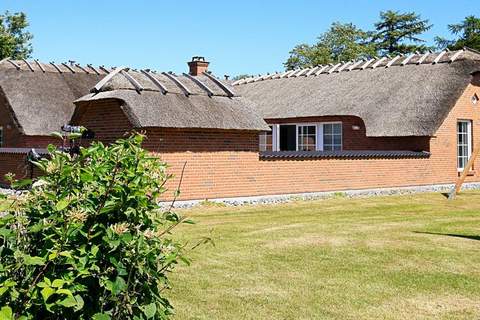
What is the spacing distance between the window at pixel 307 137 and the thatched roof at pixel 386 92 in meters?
0.86

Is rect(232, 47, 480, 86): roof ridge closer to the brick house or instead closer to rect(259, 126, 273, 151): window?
the brick house

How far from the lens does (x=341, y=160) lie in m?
19.0

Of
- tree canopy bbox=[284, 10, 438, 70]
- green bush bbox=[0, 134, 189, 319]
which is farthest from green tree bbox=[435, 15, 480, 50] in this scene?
green bush bbox=[0, 134, 189, 319]

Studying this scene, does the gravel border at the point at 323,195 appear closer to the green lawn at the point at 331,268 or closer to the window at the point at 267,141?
the green lawn at the point at 331,268

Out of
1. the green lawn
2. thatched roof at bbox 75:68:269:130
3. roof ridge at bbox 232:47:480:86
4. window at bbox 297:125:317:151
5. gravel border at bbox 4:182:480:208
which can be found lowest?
the green lawn

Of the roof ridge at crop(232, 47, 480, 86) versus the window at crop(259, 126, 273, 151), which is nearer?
the roof ridge at crop(232, 47, 480, 86)

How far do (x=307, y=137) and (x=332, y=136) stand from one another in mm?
1409

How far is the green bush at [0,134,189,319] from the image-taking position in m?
3.25

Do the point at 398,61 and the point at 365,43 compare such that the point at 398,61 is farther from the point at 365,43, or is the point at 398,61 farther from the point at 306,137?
the point at 365,43

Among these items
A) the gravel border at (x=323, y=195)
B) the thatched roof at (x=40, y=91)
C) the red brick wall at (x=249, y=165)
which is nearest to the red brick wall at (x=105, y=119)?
the red brick wall at (x=249, y=165)

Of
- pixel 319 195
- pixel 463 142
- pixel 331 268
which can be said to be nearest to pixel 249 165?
pixel 319 195

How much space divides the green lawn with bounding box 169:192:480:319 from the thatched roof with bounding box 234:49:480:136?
→ 783 centimetres

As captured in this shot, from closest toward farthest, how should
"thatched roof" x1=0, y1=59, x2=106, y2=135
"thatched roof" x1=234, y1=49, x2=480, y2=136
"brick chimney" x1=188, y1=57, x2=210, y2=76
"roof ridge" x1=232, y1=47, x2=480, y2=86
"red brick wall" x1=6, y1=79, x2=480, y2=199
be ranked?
"red brick wall" x1=6, y1=79, x2=480, y2=199 < "brick chimney" x1=188, y1=57, x2=210, y2=76 < "thatched roof" x1=234, y1=49, x2=480, y2=136 < "roof ridge" x1=232, y1=47, x2=480, y2=86 < "thatched roof" x1=0, y1=59, x2=106, y2=135

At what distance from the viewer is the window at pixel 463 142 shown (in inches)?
895
